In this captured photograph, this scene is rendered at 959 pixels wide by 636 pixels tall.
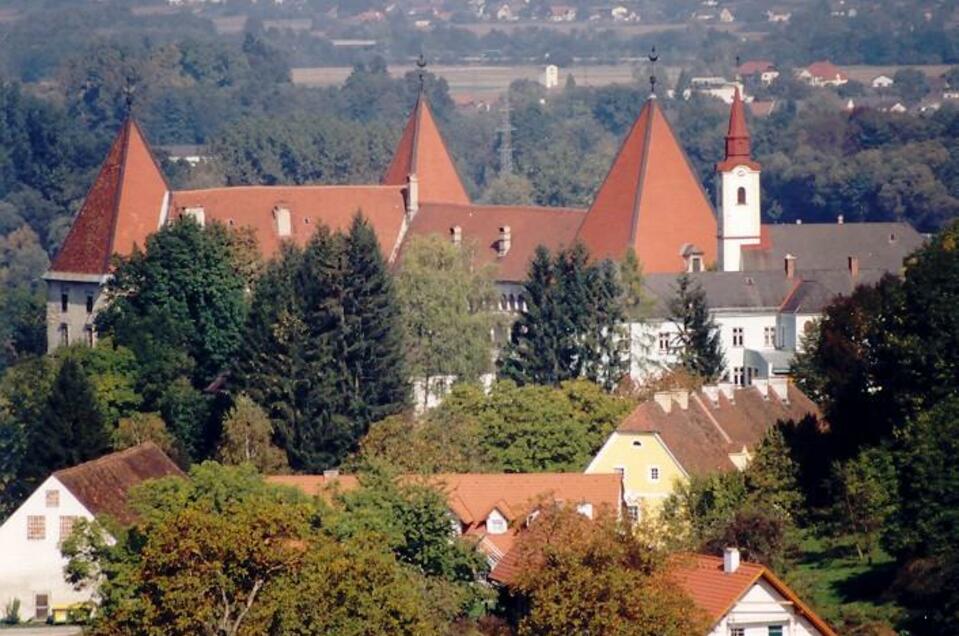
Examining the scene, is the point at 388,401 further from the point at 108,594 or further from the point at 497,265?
the point at 108,594

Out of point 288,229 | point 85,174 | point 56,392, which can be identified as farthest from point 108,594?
point 85,174

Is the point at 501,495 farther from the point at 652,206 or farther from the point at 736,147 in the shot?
the point at 736,147

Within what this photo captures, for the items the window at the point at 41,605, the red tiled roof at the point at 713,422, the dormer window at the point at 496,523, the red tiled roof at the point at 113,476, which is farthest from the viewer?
the red tiled roof at the point at 713,422

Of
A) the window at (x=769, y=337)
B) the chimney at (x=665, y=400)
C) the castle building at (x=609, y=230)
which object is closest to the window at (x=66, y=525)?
the chimney at (x=665, y=400)

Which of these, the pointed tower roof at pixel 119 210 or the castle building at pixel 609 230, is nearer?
the castle building at pixel 609 230

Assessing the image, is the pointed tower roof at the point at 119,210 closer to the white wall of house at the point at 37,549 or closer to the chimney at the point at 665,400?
the chimney at the point at 665,400

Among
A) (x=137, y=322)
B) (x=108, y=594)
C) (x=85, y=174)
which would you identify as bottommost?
(x=108, y=594)

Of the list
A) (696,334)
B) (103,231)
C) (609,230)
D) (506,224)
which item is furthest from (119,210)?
(696,334)
